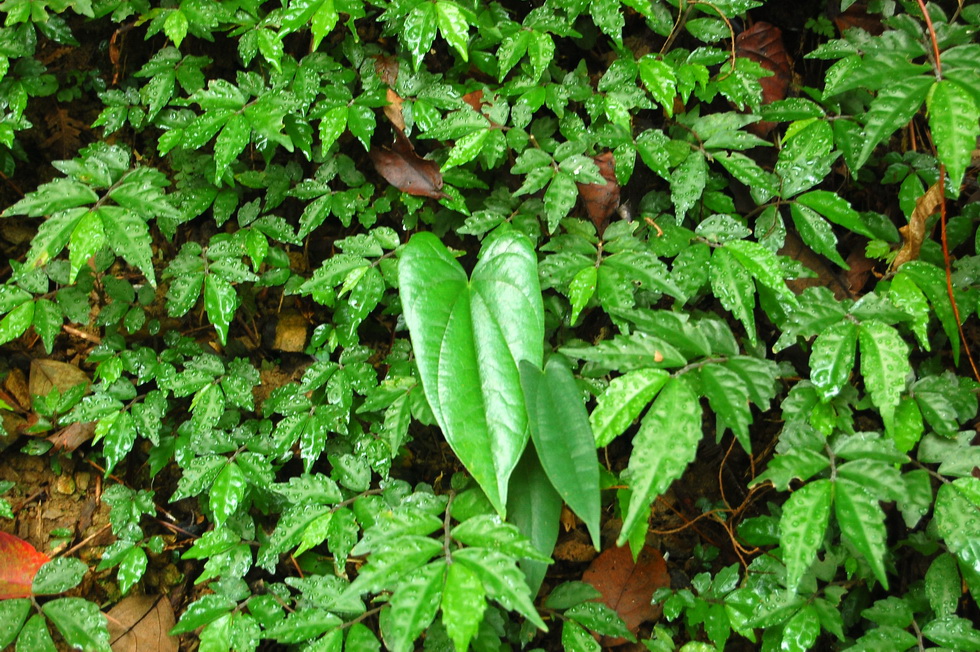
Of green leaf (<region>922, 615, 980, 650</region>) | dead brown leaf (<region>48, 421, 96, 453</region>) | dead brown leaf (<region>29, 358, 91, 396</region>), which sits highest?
dead brown leaf (<region>29, 358, 91, 396</region>)

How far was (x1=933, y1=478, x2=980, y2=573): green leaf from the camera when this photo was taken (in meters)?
1.27

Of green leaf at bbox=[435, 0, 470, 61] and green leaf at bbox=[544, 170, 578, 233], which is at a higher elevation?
green leaf at bbox=[435, 0, 470, 61]

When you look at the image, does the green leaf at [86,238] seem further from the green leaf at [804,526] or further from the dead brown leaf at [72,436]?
the green leaf at [804,526]

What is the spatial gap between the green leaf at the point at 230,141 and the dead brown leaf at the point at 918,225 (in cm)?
165

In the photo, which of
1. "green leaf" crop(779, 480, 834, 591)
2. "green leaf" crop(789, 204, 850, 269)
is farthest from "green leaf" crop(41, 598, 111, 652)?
"green leaf" crop(789, 204, 850, 269)

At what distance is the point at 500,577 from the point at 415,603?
145 mm

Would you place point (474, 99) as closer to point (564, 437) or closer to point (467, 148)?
point (467, 148)

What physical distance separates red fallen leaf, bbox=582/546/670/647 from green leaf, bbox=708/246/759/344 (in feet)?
2.23

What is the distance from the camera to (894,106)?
4.18 feet

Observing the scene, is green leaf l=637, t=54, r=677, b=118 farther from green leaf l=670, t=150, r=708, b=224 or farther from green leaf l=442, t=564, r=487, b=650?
green leaf l=442, t=564, r=487, b=650

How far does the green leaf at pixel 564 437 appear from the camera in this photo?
124 centimetres

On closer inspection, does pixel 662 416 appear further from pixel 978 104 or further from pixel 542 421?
pixel 978 104

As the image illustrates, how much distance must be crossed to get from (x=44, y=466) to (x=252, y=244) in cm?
101

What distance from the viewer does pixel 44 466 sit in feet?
6.60
